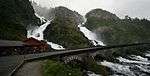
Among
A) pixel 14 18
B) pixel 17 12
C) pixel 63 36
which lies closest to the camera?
pixel 14 18

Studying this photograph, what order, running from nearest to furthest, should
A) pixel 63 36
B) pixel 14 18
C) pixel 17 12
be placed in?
pixel 14 18 → pixel 63 36 → pixel 17 12

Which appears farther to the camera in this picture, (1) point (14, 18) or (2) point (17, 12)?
(2) point (17, 12)

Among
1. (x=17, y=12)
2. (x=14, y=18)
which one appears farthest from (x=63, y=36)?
(x=17, y=12)

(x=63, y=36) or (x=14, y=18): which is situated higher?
(x=14, y=18)

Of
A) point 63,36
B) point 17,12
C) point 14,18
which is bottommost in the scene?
point 63,36

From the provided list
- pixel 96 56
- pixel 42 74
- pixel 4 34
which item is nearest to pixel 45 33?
pixel 4 34

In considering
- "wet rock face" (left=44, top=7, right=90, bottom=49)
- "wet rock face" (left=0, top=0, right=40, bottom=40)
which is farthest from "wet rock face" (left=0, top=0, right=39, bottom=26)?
"wet rock face" (left=44, top=7, right=90, bottom=49)

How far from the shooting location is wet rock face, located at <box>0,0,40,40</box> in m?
97.6

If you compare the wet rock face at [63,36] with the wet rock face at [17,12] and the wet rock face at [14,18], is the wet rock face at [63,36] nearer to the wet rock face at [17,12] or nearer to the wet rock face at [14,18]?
the wet rock face at [17,12]

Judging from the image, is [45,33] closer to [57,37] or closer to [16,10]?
[57,37]

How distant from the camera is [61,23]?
5802 inches

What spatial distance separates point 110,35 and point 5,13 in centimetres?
9783

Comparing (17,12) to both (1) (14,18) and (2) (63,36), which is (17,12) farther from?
(2) (63,36)

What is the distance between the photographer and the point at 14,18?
382 feet
